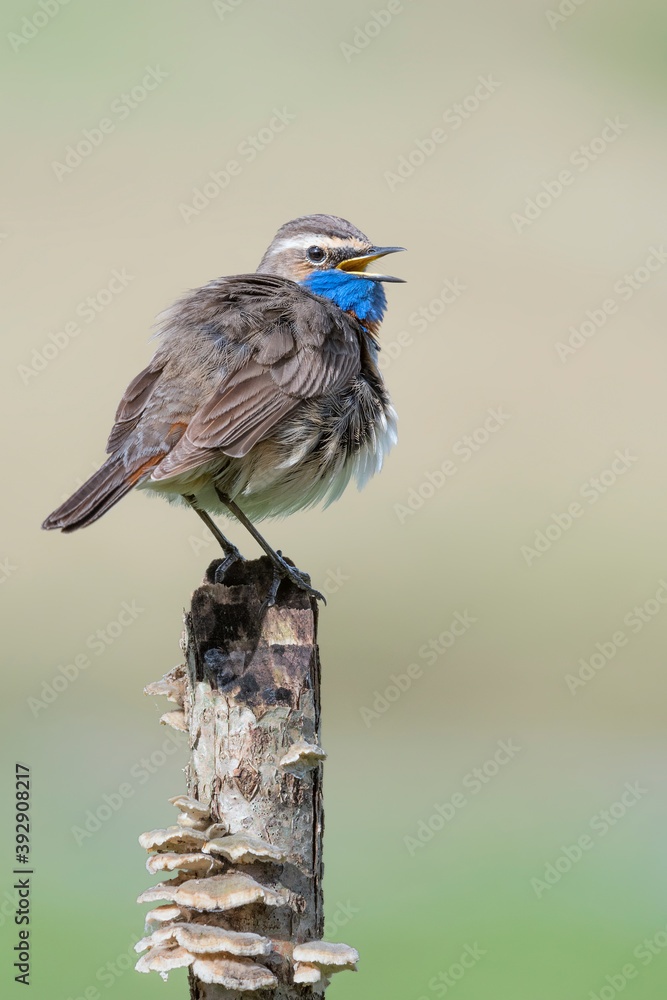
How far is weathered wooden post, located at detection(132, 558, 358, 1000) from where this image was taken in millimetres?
3453

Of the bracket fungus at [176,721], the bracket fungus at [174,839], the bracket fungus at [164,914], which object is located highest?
the bracket fungus at [176,721]

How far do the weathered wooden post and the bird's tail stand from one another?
622mm

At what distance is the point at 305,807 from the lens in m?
3.80

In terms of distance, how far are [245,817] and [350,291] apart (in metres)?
3.16

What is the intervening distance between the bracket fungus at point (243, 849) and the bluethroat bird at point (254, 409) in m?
1.02

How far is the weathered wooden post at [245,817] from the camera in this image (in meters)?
3.45

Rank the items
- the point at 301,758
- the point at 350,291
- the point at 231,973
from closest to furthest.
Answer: the point at 231,973
the point at 301,758
the point at 350,291

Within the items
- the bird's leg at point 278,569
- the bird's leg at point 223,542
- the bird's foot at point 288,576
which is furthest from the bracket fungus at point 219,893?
the bird's leg at point 223,542

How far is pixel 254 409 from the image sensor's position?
4785mm

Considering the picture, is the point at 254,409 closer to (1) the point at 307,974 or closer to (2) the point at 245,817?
(2) the point at 245,817

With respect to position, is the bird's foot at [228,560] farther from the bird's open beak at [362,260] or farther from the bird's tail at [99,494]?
the bird's open beak at [362,260]

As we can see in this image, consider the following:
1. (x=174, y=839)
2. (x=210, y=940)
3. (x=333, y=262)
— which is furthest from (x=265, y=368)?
(x=210, y=940)

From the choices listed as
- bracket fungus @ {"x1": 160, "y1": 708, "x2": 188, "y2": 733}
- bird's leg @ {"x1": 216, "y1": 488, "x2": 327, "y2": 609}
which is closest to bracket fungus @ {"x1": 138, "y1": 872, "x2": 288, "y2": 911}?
bracket fungus @ {"x1": 160, "y1": 708, "x2": 188, "y2": 733}

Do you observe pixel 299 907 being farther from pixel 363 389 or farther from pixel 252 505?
pixel 363 389
